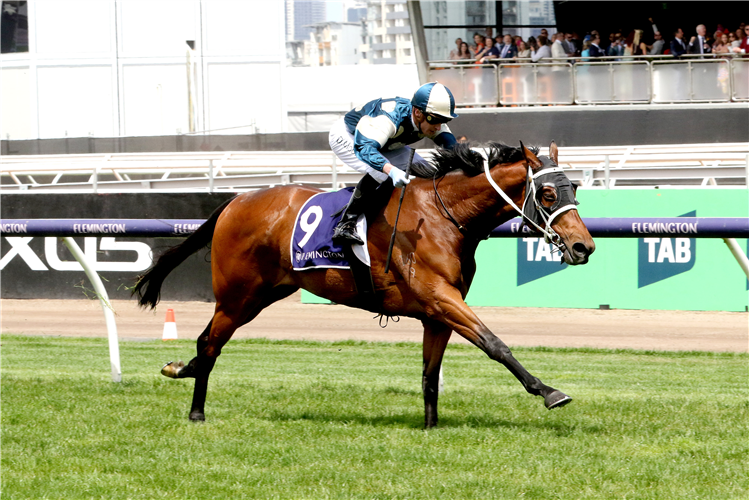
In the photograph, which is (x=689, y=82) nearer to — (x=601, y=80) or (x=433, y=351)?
(x=601, y=80)

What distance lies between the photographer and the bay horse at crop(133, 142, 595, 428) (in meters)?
5.13

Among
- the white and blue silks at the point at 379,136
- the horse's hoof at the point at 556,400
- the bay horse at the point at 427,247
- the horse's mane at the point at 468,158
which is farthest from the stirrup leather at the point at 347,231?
the horse's hoof at the point at 556,400

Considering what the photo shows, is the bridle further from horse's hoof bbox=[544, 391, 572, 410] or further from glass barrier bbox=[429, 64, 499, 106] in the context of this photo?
glass barrier bbox=[429, 64, 499, 106]

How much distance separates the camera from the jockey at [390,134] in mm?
5457

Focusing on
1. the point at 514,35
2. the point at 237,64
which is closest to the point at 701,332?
the point at 514,35

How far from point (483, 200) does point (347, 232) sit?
32.5 inches

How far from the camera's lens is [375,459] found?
4.79m

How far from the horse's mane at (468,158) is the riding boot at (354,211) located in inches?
14.0

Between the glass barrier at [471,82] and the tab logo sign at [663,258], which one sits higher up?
the glass barrier at [471,82]

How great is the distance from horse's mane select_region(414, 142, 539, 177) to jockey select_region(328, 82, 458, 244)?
142 mm

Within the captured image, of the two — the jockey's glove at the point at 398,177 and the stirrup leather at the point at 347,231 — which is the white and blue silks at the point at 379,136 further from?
the stirrup leather at the point at 347,231

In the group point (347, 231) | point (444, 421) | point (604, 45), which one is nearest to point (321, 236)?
point (347, 231)

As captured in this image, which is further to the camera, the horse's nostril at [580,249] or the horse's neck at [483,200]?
the horse's neck at [483,200]

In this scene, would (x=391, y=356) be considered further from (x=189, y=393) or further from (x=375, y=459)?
(x=375, y=459)
